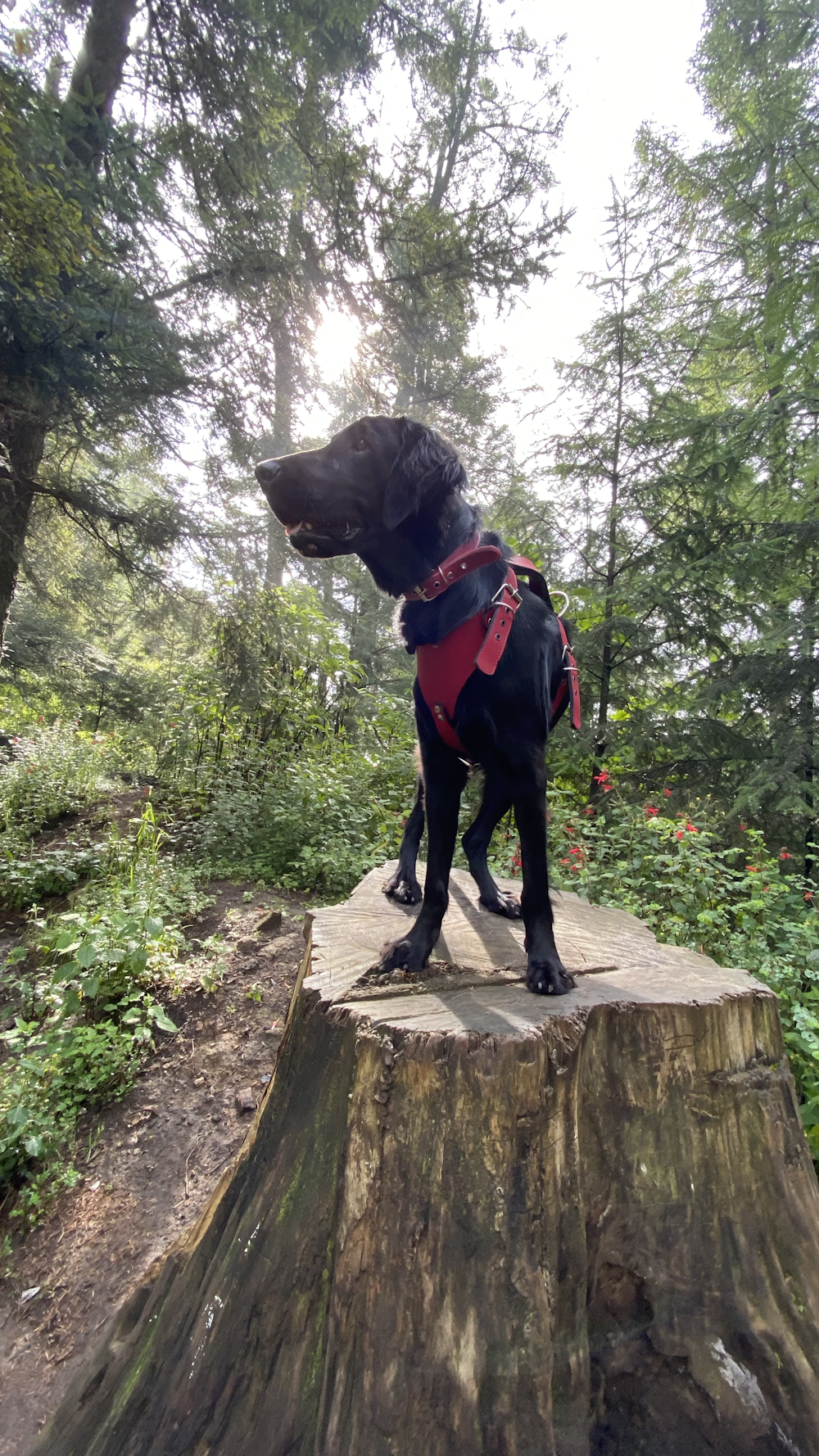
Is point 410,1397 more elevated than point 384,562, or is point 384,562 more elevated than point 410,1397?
point 384,562

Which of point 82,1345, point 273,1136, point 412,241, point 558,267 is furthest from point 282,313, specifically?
point 82,1345

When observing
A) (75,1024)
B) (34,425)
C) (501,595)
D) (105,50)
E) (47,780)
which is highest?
(105,50)

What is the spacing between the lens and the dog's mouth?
77.2 inches

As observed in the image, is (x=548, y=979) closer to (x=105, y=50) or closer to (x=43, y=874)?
(x=43, y=874)

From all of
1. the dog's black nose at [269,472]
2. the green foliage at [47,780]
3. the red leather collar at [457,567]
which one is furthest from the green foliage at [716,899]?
the green foliage at [47,780]

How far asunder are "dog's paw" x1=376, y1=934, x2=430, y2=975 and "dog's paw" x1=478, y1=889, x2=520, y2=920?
27.9 inches

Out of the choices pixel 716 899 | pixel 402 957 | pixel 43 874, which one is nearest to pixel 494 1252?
pixel 402 957

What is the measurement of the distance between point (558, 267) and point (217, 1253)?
24.2 ft

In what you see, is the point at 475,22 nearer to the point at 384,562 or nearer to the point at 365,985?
the point at 384,562

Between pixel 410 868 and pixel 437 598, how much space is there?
1185mm

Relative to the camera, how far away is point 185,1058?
2850mm

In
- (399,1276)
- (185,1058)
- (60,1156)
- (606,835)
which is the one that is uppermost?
(606,835)

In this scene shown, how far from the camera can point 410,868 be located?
2.57 m

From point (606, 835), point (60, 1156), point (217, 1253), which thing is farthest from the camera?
point (606, 835)
